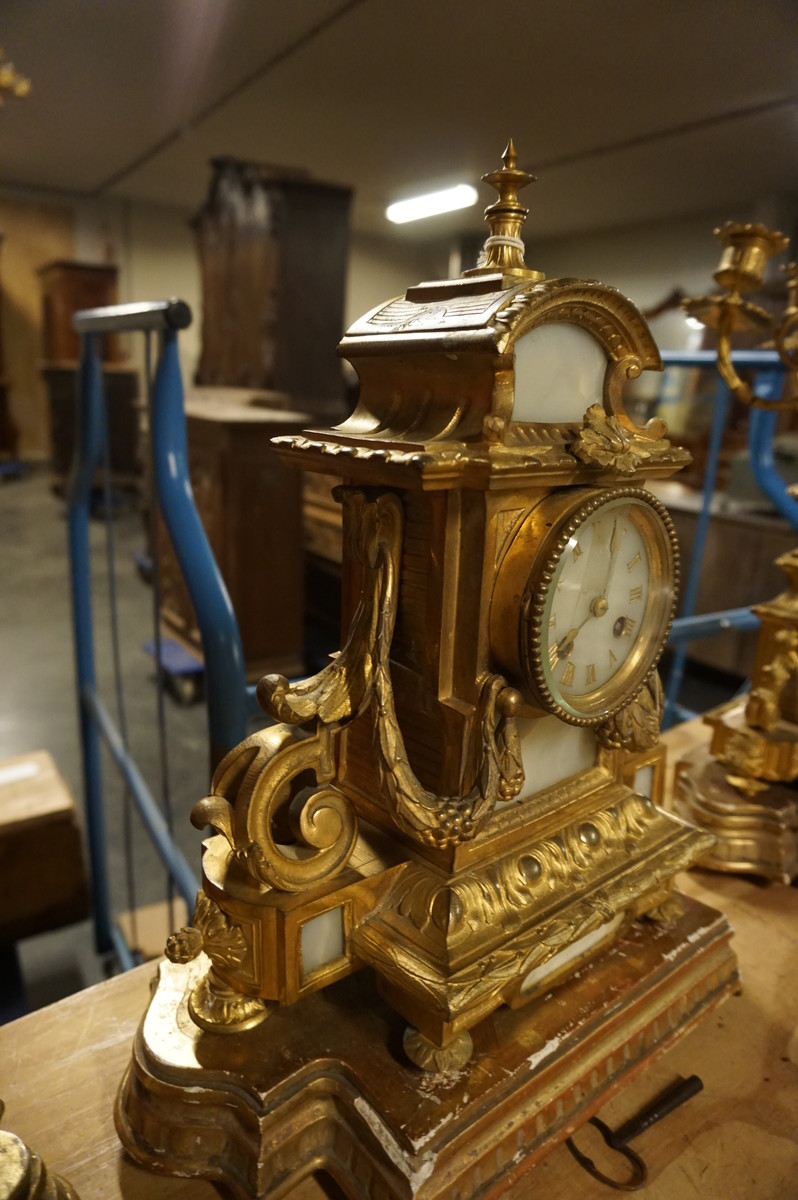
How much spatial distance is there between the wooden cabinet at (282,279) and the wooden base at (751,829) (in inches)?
121

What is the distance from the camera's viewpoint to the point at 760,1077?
2.72 ft

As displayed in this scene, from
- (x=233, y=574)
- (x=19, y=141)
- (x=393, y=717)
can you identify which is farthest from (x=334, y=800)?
(x=19, y=141)

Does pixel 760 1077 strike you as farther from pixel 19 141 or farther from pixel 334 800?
Result: pixel 19 141

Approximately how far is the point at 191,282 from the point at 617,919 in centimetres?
831

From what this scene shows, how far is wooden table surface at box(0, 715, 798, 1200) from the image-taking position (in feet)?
2.23

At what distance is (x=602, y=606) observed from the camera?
730mm

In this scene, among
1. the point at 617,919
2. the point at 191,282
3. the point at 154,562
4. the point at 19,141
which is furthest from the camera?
the point at 191,282

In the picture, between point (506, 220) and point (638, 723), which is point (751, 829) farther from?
point (506, 220)

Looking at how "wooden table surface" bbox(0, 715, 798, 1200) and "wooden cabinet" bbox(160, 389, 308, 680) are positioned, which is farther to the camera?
"wooden cabinet" bbox(160, 389, 308, 680)

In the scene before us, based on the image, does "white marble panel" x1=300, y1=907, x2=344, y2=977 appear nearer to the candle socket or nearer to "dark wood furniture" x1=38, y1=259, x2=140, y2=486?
the candle socket

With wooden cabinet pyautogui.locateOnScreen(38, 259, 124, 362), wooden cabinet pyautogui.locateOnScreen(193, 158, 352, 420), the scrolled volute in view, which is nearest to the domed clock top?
the scrolled volute

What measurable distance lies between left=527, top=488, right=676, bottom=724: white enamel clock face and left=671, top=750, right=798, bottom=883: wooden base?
1.74 feet

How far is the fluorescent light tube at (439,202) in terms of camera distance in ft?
4.07

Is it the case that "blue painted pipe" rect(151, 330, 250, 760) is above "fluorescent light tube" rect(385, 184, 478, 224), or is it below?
below
